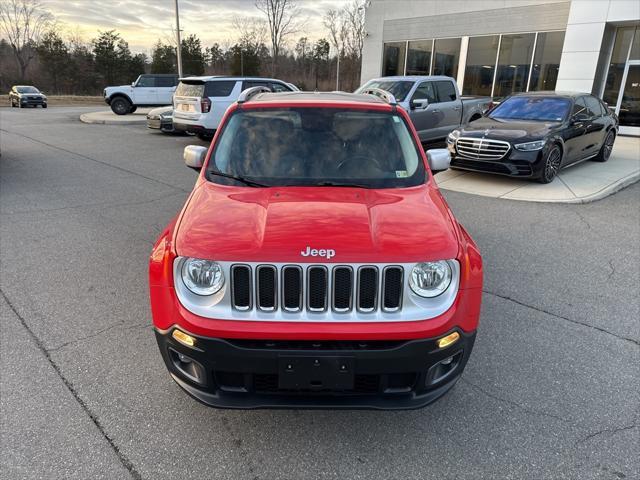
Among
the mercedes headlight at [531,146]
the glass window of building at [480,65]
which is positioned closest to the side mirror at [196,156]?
the mercedes headlight at [531,146]

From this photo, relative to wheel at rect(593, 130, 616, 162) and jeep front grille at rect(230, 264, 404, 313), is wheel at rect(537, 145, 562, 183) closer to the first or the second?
wheel at rect(593, 130, 616, 162)

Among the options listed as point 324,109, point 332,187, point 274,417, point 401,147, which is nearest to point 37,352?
point 274,417

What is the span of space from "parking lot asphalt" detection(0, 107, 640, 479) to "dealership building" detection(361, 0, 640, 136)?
14.0m

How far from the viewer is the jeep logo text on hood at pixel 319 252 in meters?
2.28

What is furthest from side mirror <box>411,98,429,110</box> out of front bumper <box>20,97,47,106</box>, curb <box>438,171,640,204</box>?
front bumper <box>20,97,47,106</box>

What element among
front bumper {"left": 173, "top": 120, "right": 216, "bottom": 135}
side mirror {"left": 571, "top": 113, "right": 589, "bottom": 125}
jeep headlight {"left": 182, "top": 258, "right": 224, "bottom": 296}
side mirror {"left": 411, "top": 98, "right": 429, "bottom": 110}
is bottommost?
front bumper {"left": 173, "top": 120, "right": 216, "bottom": 135}

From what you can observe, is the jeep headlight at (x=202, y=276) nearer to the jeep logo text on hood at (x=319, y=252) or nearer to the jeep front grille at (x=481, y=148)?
the jeep logo text on hood at (x=319, y=252)

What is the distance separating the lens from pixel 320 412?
2838mm

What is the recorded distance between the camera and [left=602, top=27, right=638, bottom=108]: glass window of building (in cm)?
1656

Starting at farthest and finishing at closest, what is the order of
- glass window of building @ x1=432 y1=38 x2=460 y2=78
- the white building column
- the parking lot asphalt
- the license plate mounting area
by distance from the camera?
glass window of building @ x1=432 y1=38 x2=460 y2=78 < the white building column < the parking lot asphalt < the license plate mounting area

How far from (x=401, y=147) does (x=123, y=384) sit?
2621 mm

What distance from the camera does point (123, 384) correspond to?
3033 millimetres

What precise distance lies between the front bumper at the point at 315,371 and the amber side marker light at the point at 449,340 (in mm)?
22

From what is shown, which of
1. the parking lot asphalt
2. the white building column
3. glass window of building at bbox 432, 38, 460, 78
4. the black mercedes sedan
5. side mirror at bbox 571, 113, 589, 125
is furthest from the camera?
glass window of building at bbox 432, 38, 460, 78
